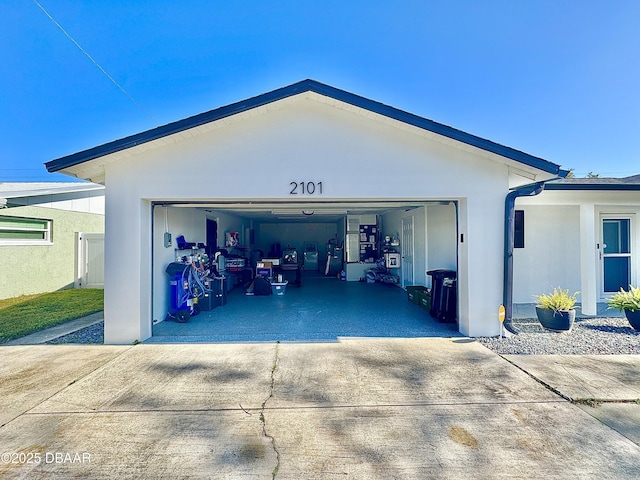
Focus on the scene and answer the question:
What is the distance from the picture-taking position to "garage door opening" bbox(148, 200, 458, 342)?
6086 mm

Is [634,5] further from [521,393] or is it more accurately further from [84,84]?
[84,84]

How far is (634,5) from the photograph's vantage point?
6.61 meters

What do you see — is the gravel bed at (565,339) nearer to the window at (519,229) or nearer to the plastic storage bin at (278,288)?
the window at (519,229)

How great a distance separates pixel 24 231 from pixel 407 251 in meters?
11.7

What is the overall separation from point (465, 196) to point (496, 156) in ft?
2.58

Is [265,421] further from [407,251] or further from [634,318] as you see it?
[407,251]

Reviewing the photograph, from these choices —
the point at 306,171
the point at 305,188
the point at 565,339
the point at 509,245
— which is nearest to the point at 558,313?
the point at 565,339

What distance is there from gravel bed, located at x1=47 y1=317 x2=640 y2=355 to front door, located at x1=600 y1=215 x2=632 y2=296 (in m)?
1.28

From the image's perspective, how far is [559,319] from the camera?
5.60 meters

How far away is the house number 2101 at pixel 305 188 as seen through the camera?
5414 millimetres

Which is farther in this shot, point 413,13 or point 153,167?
point 413,13

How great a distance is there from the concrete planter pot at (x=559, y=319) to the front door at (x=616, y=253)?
2.75 metres

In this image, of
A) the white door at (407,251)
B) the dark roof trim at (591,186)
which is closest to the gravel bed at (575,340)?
the dark roof trim at (591,186)

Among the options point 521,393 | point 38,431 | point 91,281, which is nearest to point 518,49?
point 521,393
